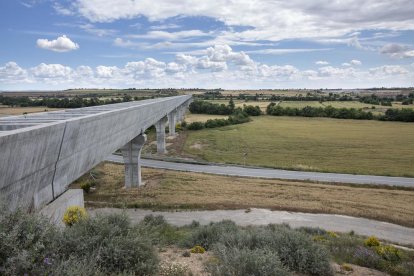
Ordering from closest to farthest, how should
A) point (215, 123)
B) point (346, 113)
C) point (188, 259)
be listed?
point (188, 259) < point (215, 123) < point (346, 113)

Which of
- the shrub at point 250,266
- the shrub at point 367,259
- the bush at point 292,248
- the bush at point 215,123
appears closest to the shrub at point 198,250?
the bush at point 292,248

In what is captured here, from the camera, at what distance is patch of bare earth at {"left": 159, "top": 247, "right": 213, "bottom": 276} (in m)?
10.5

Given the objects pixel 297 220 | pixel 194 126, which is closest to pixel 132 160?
pixel 297 220

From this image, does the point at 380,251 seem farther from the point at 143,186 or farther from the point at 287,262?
the point at 143,186

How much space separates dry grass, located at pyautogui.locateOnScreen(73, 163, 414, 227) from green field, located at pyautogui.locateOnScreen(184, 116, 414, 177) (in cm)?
1157

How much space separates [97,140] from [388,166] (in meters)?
46.1

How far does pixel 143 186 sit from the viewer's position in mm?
37250

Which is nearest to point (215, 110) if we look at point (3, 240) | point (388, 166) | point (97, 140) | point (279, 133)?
point (279, 133)

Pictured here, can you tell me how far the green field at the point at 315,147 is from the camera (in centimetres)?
5166

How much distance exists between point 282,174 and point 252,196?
44.2ft

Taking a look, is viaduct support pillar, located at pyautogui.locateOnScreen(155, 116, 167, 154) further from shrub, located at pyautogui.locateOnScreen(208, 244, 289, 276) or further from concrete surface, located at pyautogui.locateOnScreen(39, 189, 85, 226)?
shrub, located at pyautogui.locateOnScreen(208, 244, 289, 276)

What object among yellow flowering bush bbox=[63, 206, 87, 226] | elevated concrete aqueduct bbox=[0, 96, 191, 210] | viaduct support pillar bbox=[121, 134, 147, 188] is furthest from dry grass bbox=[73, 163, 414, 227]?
yellow flowering bush bbox=[63, 206, 87, 226]

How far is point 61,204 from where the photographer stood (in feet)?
43.1

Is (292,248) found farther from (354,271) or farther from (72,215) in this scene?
(72,215)
